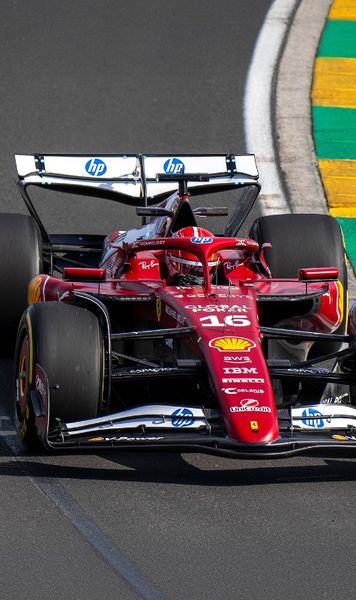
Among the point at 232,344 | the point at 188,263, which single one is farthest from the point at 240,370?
the point at 188,263

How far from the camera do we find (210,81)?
15.7m

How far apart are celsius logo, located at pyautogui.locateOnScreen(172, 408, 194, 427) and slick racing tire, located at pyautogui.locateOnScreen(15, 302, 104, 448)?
1.59 feet

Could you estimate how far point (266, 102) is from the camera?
15.1 meters

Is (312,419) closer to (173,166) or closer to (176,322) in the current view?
(176,322)

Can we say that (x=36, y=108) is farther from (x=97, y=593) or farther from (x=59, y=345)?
(x=97, y=593)

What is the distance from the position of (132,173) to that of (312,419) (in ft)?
11.9

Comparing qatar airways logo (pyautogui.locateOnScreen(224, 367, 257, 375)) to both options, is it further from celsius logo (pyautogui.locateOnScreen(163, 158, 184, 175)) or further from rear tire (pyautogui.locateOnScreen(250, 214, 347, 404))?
celsius logo (pyautogui.locateOnScreen(163, 158, 184, 175))

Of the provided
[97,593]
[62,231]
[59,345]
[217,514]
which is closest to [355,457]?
[217,514]

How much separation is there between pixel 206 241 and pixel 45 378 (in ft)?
5.83

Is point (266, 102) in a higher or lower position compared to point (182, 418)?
higher

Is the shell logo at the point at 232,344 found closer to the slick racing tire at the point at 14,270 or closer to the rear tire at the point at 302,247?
the rear tire at the point at 302,247

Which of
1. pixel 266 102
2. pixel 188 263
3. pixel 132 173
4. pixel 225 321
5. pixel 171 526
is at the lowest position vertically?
pixel 171 526

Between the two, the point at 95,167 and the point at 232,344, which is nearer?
the point at 232,344

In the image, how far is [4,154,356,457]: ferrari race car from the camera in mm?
7582
